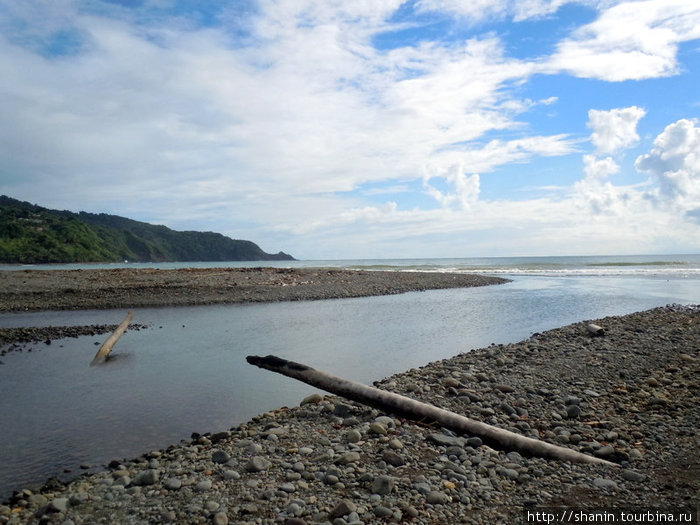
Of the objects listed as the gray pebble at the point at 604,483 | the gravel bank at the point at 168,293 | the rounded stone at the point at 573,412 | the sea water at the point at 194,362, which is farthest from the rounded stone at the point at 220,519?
the gravel bank at the point at 168,293

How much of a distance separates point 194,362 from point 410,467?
8.65 m

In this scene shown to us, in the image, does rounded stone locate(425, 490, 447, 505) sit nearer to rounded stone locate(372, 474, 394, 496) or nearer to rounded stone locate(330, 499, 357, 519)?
rounded stone locate(372, 474, 394, 496)

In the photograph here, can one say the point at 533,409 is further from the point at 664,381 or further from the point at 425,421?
the point at 664,381

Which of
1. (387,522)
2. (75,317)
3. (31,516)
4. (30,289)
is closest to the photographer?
(387,522)

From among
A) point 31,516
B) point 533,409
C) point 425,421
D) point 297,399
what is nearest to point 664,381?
point 533,409

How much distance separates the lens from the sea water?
712 cm

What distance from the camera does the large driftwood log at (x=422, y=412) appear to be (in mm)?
5703

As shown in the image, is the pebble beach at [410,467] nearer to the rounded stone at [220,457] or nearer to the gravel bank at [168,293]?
the rounded stone at [220,457]

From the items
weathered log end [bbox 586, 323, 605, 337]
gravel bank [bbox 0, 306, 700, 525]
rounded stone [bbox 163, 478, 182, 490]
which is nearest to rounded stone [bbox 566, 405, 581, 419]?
gravel bank [bbox 0, 306, 700, 525]

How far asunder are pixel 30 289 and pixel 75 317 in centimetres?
1248

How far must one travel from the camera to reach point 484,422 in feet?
22.4

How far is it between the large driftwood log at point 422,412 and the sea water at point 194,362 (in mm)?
991

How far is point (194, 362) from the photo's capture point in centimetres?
1248

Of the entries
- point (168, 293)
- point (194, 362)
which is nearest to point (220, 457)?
point (194, 362)
